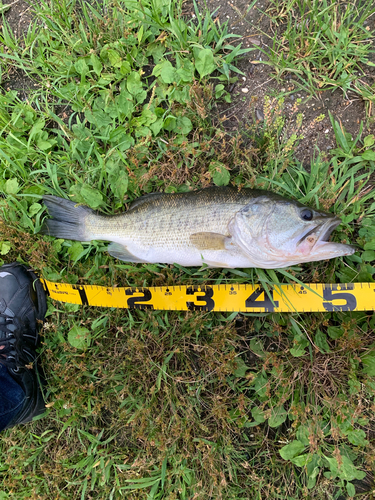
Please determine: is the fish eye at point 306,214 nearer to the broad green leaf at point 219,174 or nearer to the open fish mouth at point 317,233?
the open fish mouth at point 317,233

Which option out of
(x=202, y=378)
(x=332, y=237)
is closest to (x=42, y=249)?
(x=202, y=378)

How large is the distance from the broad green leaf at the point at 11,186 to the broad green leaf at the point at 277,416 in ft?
12.2

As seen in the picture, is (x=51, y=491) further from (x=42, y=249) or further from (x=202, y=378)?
(x=42, y=249)

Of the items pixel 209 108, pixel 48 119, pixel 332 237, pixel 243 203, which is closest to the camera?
pixel 243 203

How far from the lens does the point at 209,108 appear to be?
320 cm

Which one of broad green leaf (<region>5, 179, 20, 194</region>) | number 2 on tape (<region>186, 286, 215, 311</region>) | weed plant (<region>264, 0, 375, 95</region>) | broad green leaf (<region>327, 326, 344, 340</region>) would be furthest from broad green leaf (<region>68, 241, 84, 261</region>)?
weed plant (<region>264, 0, 375, 95</region>)

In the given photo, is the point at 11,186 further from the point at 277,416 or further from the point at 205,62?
the point at 277,416

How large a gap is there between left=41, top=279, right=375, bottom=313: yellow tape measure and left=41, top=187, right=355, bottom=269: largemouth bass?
0.31 m

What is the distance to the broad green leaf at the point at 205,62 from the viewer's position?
3.10 metres

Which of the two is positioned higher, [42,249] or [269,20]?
[269,20]

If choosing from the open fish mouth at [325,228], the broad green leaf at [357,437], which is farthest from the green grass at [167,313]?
the open fish mouth at [325,228]

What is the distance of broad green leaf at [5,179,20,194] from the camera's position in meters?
3.39

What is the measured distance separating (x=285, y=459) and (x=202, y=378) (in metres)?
1.12

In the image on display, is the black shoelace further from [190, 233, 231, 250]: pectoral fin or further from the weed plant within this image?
the weed plant
